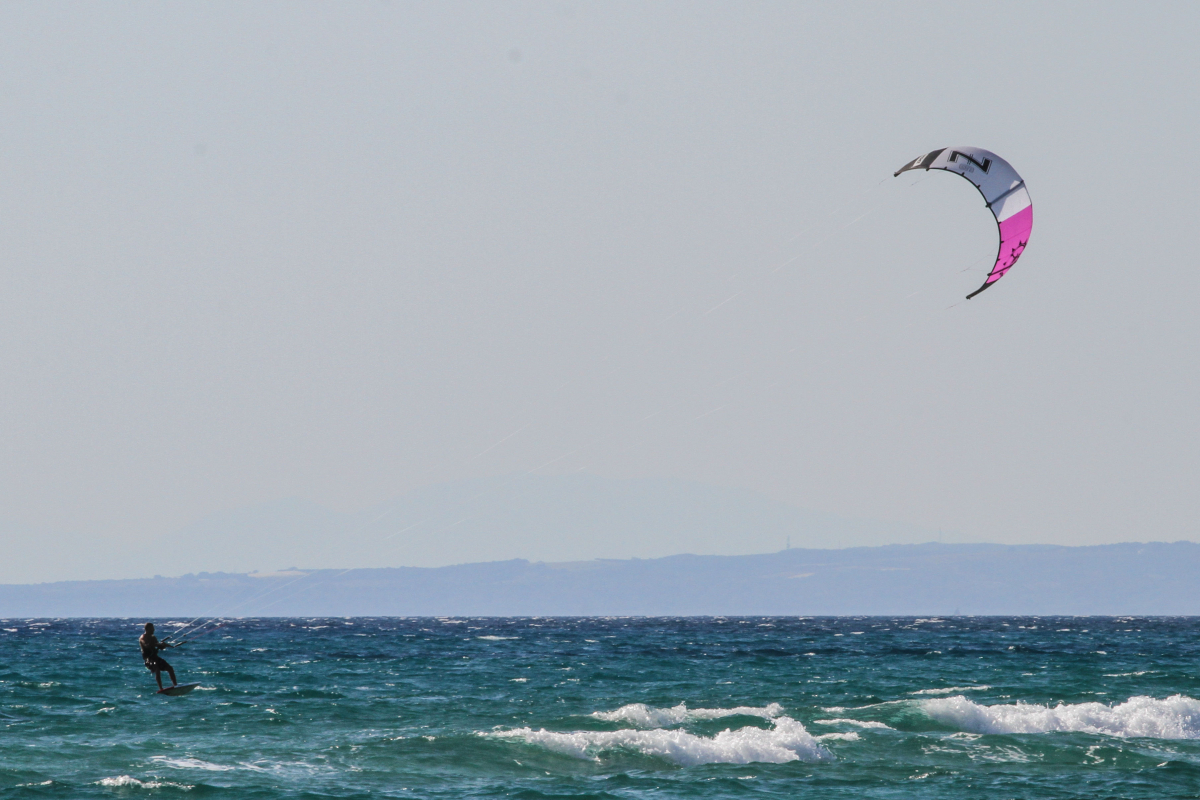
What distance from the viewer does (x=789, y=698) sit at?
36938 millimetres

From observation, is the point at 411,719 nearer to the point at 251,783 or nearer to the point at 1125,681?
the point at 251,783

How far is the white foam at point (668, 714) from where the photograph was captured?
3033cm

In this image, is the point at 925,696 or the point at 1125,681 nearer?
the point at 925,696

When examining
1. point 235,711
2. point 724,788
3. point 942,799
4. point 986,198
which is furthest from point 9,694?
point 986,198

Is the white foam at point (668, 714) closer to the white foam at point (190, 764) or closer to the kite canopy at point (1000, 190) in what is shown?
the white foam at point (190, 764)

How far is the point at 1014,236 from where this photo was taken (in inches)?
1025

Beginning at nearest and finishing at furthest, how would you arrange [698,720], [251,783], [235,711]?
1. [251,783]
2. [698,720]
3. [235,711]

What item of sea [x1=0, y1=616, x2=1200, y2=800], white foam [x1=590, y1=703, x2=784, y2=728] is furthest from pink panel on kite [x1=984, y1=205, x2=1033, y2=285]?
white foam [x1=590, y1=703, x2=784, y2=728]

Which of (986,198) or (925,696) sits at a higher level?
(986,198)

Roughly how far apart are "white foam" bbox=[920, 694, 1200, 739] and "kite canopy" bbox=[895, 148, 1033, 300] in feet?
37.4

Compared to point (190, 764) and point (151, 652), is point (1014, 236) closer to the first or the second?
point (151, 652)

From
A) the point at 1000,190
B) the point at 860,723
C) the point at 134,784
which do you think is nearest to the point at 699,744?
the point at 860,723

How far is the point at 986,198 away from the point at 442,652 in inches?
1766

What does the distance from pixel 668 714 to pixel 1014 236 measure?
1398 cm
